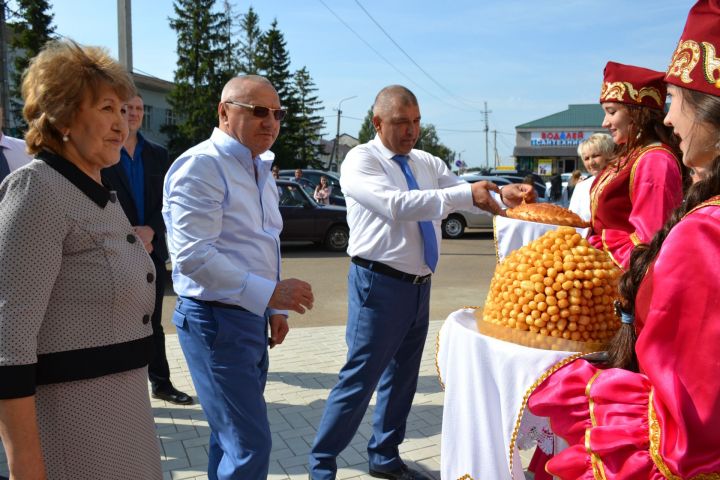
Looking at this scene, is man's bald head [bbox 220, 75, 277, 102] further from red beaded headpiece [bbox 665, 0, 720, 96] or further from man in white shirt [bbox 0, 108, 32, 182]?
man in white shirt [bbox 0, 108, 32, 182]

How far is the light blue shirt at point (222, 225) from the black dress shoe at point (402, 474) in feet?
5.09

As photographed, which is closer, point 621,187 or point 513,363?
point 513,363

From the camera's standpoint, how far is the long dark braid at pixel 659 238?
5.41 ft

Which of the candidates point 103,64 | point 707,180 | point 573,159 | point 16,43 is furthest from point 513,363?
point 573,159

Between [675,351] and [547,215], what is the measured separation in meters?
1.32

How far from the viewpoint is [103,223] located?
6.12ft

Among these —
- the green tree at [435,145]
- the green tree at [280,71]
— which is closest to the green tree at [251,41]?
the green tree at [280,71]

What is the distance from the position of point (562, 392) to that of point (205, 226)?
1.55 meters

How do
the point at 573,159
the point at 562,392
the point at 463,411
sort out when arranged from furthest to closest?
the point at 573,159 → the point at 463,411 → the point at 562,392

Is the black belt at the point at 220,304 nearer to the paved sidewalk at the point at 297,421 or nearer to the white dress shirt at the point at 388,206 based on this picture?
the white dress shirt at the point at 388,206

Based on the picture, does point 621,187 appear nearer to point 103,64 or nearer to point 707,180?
point 707,180

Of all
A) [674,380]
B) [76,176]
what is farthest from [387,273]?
[674,380]

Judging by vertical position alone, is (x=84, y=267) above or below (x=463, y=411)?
above

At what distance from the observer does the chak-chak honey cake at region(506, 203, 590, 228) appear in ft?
9.06
